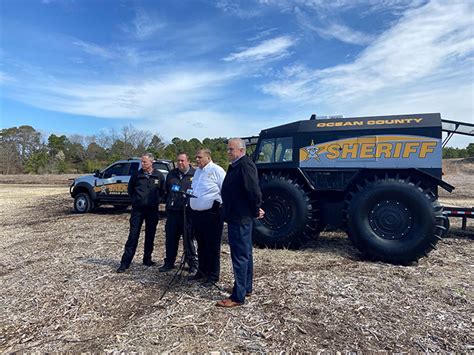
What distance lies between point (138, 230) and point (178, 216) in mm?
758

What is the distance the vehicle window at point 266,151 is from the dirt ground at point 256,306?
1890 millimetres

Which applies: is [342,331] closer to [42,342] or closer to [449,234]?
[42,342]

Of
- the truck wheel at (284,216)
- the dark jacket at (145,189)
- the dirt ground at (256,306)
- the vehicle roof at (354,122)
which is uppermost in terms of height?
the vehicle roof at (354,122)

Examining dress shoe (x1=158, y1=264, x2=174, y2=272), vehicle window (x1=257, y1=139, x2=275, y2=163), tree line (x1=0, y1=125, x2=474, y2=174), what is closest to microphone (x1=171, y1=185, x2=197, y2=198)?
dress shoe (x1=158, y1=264, x2=174, y2=272)

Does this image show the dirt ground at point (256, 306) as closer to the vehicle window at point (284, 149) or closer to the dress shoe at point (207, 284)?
the dress shoe at point (207, 284)

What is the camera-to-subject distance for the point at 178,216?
486 centimetres

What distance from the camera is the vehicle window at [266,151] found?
672 cm

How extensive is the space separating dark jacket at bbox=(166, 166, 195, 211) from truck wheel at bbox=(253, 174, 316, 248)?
74.5 inches

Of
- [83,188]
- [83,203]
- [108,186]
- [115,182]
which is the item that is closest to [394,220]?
[115,182]

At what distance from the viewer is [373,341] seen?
307cm

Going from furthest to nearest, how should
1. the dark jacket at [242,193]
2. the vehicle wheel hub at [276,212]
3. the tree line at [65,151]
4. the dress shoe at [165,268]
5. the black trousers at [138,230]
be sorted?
the tree line at [65,151]
the vehicle wheel hub at [276,212]
the black trousers at [138,230]
the dress shoe at [165,268]
the dark jacket at [242,193]

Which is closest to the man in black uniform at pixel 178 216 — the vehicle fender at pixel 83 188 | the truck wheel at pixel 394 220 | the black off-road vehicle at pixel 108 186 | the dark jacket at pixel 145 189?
the dark jacket at pixel 145 189

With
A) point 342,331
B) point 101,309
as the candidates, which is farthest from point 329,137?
point 101,309

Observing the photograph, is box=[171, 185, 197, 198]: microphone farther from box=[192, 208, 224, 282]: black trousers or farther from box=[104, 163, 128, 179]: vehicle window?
box=[104, 163, 128, 179]: vehicle window
